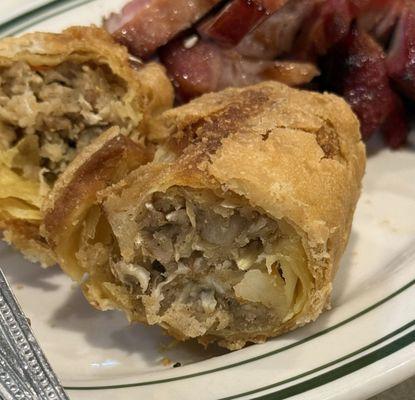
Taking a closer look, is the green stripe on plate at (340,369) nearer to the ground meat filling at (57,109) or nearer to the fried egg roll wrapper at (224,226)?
the fried egg roll wrapper at (224,226)

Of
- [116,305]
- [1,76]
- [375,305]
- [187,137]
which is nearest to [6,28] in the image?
[1,76]

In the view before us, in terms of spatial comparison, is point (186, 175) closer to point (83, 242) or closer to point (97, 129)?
point (83, 242)

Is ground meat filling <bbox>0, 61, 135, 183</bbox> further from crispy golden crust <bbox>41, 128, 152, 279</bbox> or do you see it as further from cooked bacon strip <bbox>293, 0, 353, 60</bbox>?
cooked bacon strip <bbox>293, 0, 353, 60</bbox>

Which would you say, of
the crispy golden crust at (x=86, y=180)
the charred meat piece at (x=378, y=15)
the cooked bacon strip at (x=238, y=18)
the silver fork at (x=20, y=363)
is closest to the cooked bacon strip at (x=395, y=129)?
the charred meat piece at (x=378, y=15)

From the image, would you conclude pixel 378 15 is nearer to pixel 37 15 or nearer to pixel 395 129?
pixel 395 129

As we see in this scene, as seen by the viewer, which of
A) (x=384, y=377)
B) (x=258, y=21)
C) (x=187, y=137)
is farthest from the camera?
(x=258, y=21)

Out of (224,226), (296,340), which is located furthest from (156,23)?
(296,340)
